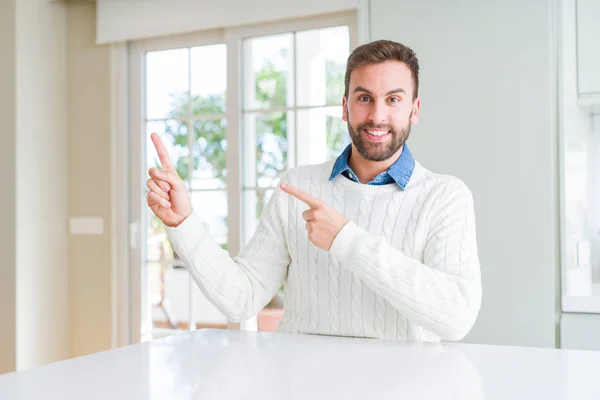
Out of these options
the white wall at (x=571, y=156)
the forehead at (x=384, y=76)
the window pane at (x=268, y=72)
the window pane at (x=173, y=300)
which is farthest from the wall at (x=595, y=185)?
the window pane at (x=173, y=300)

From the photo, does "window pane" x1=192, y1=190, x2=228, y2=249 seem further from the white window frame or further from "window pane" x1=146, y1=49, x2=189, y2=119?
"window pane" x1=146, y1=49, x2=189, y2=119

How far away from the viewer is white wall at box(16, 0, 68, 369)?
364 centimetres

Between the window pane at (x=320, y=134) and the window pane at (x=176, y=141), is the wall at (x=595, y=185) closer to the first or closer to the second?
the window pane at (x=320, y=134)

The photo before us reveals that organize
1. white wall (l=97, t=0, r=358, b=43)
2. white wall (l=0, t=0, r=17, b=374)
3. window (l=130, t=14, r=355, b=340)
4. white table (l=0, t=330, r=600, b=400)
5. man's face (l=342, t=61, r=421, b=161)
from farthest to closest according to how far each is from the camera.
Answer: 1. white wall (l=0, t=0, r=17, b=374)
2. window (l=130, t=14, r=355, b=340)
3. white wall (l=97, t=0, r=358, b=43)
4. man's face (l=342, t=61, r=421, b=161)
5. white table (l=0, t=330, r=600, b=400)

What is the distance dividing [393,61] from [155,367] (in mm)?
943

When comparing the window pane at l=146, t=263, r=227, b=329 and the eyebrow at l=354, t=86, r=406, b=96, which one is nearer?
the eyebrow at l=354, t=86, r=406, b=96

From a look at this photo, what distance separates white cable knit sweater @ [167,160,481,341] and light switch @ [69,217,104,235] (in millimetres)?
2224

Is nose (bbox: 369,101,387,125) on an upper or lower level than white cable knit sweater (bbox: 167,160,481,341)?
upper

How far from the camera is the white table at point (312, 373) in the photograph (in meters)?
0.98

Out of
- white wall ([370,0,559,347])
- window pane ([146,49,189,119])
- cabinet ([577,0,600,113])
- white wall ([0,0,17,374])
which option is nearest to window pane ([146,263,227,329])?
white wall ([0,0,17,374])

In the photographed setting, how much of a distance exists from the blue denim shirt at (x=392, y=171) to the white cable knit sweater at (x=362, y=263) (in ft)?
0.06

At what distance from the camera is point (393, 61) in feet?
5.62

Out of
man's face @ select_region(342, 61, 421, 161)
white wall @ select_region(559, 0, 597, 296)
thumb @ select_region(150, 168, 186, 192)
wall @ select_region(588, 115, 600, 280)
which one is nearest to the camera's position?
thumb @ select_region(150, 168, 186, 192)

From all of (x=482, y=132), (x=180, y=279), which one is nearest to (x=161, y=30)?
(x=180, y=279)
